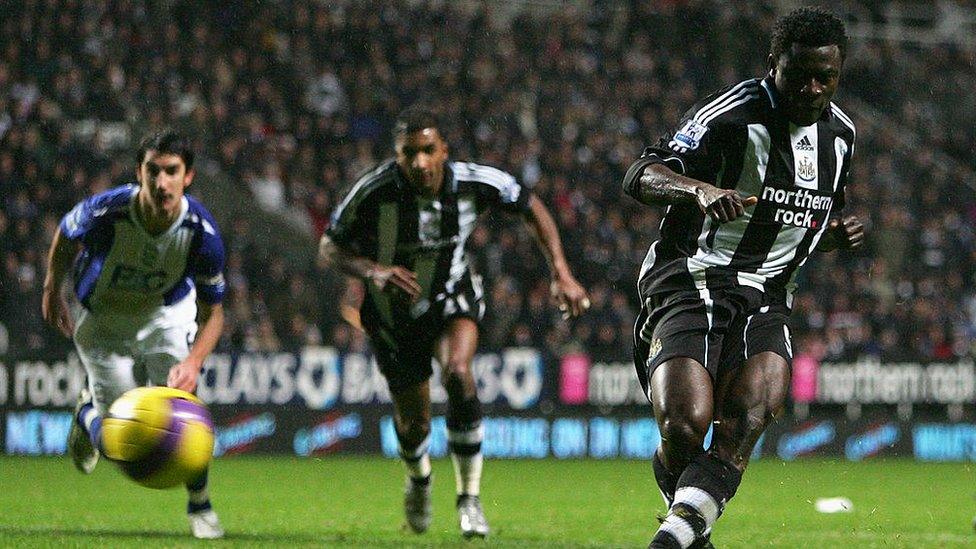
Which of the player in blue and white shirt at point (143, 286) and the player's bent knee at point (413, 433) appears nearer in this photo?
the player in blue and white shirt at point (143, 286)

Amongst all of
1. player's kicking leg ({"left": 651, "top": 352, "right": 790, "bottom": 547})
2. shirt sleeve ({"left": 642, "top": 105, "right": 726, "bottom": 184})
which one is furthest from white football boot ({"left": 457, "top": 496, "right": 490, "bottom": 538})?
shirt sleeve ({"left": 642, "top": 105, "right": 726, "bottom": 184})

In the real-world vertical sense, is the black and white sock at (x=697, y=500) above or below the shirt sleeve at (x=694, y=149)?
below

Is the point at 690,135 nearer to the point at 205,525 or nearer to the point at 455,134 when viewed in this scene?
the point at 205,525

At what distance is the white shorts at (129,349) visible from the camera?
8.07 m

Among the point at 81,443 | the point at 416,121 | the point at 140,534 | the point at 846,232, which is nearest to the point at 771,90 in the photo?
the point at 846,232

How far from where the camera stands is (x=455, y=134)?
20078 millimetres

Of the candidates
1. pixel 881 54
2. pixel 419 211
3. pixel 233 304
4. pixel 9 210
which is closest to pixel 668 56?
pixel 881 54

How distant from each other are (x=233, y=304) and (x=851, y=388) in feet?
23.5

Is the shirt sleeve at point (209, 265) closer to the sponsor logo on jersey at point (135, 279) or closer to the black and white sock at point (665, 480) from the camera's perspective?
the sponsor logo on jersey at point (135, 279)

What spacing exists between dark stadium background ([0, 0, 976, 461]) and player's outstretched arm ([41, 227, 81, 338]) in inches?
286

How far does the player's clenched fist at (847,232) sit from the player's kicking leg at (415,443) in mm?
3161

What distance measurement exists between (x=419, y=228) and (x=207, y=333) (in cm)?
130

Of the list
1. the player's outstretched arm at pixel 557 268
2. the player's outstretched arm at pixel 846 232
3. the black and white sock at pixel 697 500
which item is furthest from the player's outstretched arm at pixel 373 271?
the black and white sock at pixel 697 500

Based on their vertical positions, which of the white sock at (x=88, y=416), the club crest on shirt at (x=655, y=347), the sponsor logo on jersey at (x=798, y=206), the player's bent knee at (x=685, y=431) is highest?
the sponsor logo on jersey at (x=798, y=206)
